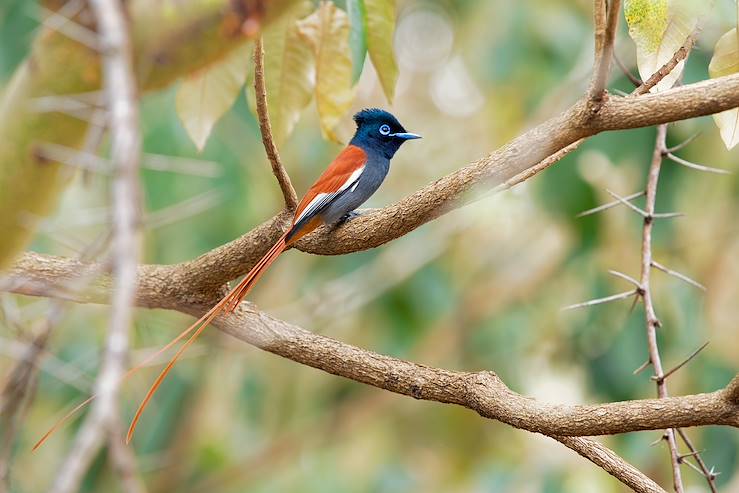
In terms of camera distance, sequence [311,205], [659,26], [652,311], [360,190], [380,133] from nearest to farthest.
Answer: [659,26] < [652,311] < [311,205] < [360,190] < [380,133]

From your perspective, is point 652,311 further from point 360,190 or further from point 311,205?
point 360,190

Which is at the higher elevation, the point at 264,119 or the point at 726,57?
the point at 726,57

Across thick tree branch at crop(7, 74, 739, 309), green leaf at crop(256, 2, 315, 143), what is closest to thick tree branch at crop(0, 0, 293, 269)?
thick tree branch at crop(7, 74, 739, 309)

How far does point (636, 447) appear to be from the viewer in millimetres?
6047

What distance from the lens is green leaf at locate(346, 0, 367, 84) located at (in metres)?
2.70

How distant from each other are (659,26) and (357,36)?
83cm

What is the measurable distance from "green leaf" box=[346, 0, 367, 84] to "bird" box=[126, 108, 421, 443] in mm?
503

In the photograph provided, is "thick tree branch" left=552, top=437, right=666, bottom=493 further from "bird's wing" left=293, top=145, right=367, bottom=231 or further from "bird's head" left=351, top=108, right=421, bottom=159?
"bird's head" left=351, top=108, right=421, bottom=159

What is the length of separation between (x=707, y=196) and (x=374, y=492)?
385 centimetres

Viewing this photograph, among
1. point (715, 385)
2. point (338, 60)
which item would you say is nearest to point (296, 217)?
point (338, 60)

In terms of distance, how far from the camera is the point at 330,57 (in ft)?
9.05

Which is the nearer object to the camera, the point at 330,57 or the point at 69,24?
the point at 69,24

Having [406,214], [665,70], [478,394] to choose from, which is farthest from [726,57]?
[478,394]

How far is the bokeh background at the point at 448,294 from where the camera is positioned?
613 cm
